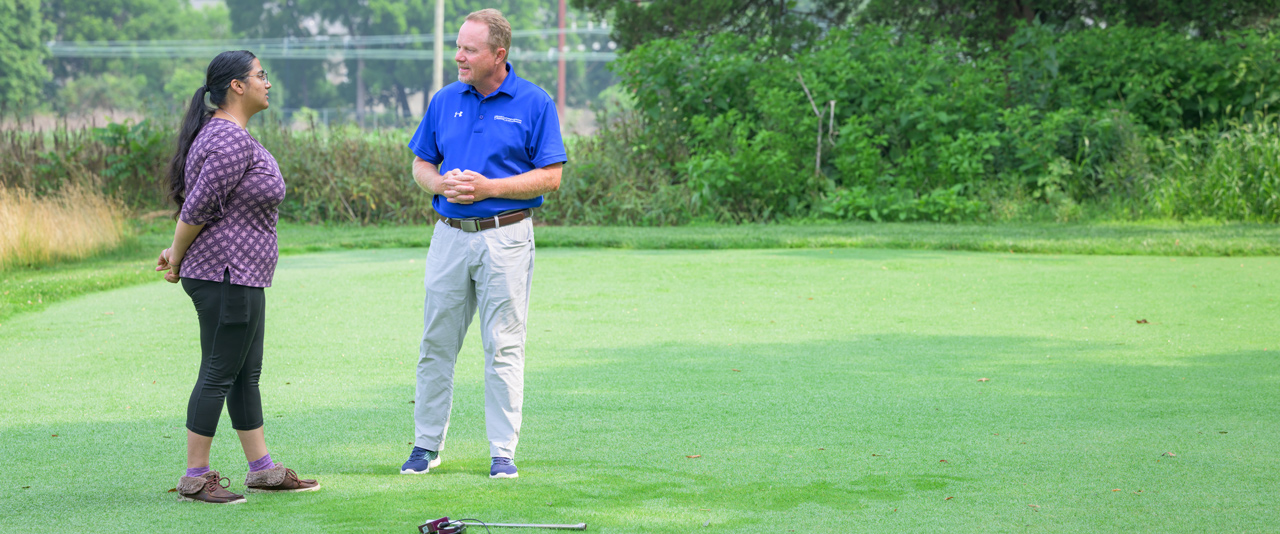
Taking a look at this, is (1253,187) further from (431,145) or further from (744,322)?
(431,145)

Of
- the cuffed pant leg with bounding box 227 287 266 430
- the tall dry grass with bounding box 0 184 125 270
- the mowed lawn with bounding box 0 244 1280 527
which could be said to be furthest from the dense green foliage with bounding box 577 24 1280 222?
the cuffed pant leg with bounding box 227 287 266 430

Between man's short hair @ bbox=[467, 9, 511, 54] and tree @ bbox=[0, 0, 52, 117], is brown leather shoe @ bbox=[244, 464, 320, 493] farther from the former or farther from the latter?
tree @ bbox=[0, 0, 52, 117]

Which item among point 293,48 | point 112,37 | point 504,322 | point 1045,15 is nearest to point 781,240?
point 504,322

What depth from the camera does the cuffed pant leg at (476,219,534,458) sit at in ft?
12.5

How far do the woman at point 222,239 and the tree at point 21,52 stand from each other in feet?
187

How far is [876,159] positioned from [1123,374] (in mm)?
10413

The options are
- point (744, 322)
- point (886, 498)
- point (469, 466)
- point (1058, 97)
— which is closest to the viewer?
point (886, 498)

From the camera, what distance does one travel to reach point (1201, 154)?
15320 millimetres

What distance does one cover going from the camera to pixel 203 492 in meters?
3.39

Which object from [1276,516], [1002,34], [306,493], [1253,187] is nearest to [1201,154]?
[1253,187]

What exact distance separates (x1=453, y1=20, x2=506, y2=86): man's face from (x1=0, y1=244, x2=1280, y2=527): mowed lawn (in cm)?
140

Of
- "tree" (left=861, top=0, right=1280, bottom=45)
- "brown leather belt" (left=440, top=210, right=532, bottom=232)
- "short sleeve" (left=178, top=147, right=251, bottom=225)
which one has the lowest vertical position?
"brown leather belt" (left=440, top=210, right=532, bottom=232)

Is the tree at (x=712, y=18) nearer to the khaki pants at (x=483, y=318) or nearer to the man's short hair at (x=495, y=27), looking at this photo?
the man's short hair at (x=495, y=27)

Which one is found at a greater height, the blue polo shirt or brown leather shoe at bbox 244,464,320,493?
the blue polo shirt
